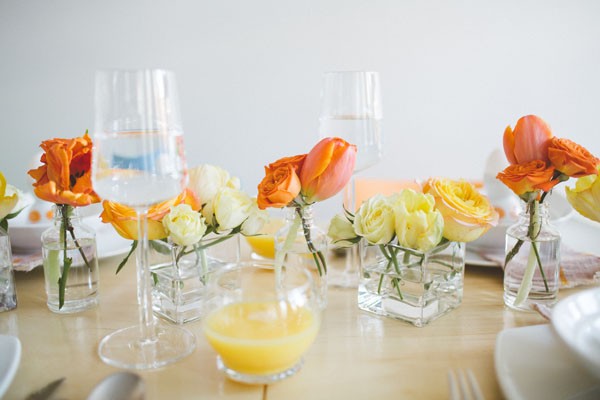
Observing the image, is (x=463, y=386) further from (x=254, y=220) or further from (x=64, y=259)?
(x=64, y=259)

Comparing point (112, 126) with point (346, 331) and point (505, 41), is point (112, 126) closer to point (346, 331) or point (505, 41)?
point (346, 331)

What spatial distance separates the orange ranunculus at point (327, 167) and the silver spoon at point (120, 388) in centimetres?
36

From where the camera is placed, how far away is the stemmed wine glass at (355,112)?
1031 millimetres

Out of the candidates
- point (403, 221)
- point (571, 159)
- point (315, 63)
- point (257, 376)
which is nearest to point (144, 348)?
point (257, 376)

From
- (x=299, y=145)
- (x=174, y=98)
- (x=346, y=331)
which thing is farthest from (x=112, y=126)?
(x=299, y=145)

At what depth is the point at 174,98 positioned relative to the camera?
28.0 inches

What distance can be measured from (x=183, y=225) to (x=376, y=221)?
0.27 meters

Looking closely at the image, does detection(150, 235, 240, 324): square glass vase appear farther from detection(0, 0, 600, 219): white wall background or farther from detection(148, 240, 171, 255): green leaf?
detection(0, 0, 600, 219): white wall background

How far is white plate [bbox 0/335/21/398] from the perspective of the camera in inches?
25.3

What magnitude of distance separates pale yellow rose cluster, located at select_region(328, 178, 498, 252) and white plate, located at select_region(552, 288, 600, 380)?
0.19 metres

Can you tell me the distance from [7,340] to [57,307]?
0.20 metres

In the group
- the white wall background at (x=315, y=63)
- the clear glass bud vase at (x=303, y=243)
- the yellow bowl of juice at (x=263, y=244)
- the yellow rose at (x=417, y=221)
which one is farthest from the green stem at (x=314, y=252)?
the white wall background at (x=315, y=63)

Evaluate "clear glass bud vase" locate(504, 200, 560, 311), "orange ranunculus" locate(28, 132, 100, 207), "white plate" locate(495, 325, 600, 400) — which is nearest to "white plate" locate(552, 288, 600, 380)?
"white plate" locate(495, 325, 600, 400)

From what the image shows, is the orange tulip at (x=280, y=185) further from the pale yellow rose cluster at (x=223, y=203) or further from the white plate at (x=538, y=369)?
the white plate at (x=538, y=369)
